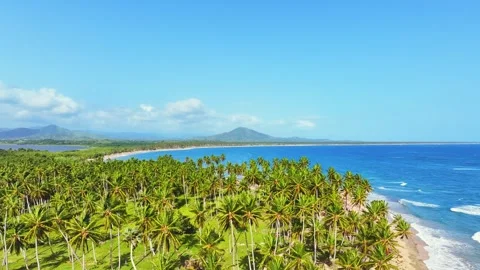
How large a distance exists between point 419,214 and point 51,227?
112 meters

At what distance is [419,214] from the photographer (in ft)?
399

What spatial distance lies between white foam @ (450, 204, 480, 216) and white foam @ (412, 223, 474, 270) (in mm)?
28439

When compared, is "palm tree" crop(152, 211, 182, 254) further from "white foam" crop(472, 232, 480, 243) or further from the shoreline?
"white foam" crop(472, 232, 480, 243)

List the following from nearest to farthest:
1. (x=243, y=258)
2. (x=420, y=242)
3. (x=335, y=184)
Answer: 1. (x=243, y=258)
2. (x=420, y=242)
3. (x=335, y=184)

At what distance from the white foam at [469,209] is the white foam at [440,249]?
28.4m

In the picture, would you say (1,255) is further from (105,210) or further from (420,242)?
(420,242)

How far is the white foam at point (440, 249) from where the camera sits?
2918 inches

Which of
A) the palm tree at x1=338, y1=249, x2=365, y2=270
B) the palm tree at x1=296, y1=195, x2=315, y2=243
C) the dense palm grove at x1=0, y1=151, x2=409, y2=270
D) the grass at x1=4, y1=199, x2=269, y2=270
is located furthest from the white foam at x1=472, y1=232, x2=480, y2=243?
the palm tree at x1=338, y1=249, x2=365, y2=270

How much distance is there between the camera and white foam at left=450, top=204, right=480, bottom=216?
121m

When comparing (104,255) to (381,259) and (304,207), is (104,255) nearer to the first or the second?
(304,207)

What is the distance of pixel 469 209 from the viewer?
419 feet

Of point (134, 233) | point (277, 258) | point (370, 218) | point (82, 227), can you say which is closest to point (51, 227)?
point (82, 227)

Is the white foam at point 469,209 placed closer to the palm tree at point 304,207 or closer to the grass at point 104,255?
the grass at point 104,255

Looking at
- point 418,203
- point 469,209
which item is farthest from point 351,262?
point 418,203
